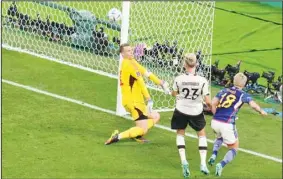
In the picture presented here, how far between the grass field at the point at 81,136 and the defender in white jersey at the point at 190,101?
37 cm

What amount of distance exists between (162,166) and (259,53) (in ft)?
24.9

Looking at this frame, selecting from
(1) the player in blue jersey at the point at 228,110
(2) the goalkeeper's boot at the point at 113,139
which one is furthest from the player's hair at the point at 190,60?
(2) the goalkeeper's boot at the point at 113,139

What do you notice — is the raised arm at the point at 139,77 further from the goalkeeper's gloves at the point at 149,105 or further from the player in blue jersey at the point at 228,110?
the player in blue jersey at the point at 228,110

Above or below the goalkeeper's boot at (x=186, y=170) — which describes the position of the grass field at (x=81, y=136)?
below

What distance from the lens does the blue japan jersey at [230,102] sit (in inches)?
391

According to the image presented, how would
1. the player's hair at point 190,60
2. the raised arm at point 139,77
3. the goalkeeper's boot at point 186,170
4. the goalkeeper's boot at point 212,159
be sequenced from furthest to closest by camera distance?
the raised arm at point 139,77
the goalkeeper's boot at point 212,159
the goalkeeper's boot at point 186,170
the player's hair at point 190,60

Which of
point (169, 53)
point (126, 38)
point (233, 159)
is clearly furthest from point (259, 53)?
point (233, 159)

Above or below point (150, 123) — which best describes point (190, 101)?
above

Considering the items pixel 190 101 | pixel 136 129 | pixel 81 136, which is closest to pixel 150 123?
pixel 136 129

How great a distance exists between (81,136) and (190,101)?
7.56ft

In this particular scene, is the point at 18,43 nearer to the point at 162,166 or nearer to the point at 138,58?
the point at 138,58

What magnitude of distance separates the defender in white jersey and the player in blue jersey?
179 millimetres

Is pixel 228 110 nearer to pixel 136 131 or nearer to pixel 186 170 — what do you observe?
pixel 186 170

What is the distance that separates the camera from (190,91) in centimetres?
973
